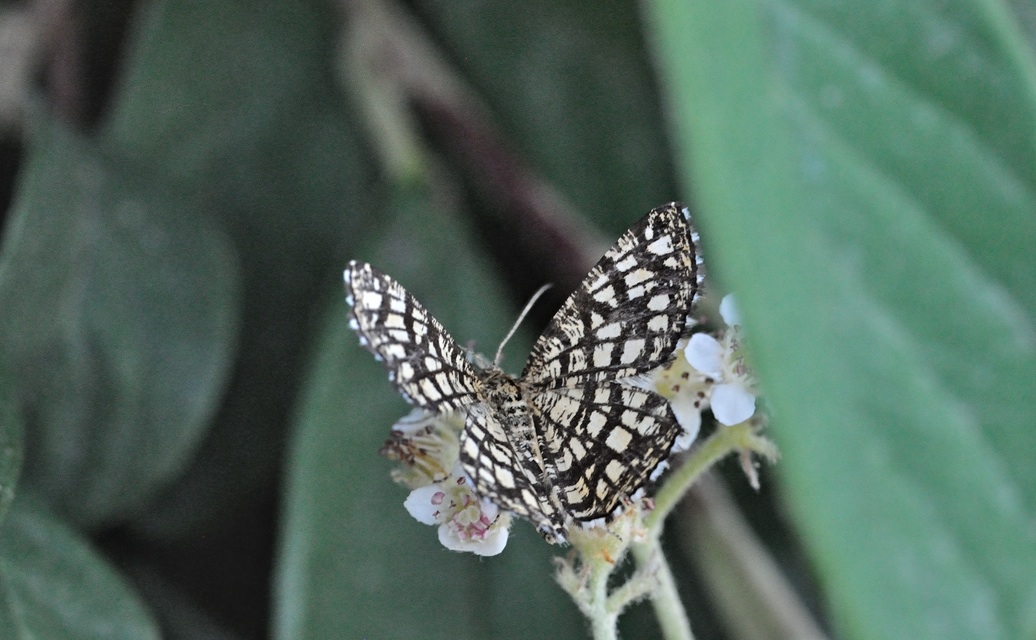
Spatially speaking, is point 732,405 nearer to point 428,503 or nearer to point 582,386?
point 582,386

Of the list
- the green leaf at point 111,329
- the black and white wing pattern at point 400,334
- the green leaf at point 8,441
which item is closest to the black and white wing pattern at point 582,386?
the black and white wing pattern at point 400,334

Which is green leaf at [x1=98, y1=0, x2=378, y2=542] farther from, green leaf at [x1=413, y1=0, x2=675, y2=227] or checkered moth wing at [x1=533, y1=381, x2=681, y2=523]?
Result: checkered moth wing at [x1=533, y1=381, x2=681, y2=523]

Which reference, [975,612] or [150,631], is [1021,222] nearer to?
[975,612]

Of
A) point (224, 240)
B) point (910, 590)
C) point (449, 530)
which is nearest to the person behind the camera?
point (910, 590)

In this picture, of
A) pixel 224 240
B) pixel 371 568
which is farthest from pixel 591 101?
pixel 371 568

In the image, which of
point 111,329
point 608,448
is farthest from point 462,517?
point 111,329

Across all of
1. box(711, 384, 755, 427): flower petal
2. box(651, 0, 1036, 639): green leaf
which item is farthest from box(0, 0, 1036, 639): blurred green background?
box(711, 384, 755, 427): flower petal
